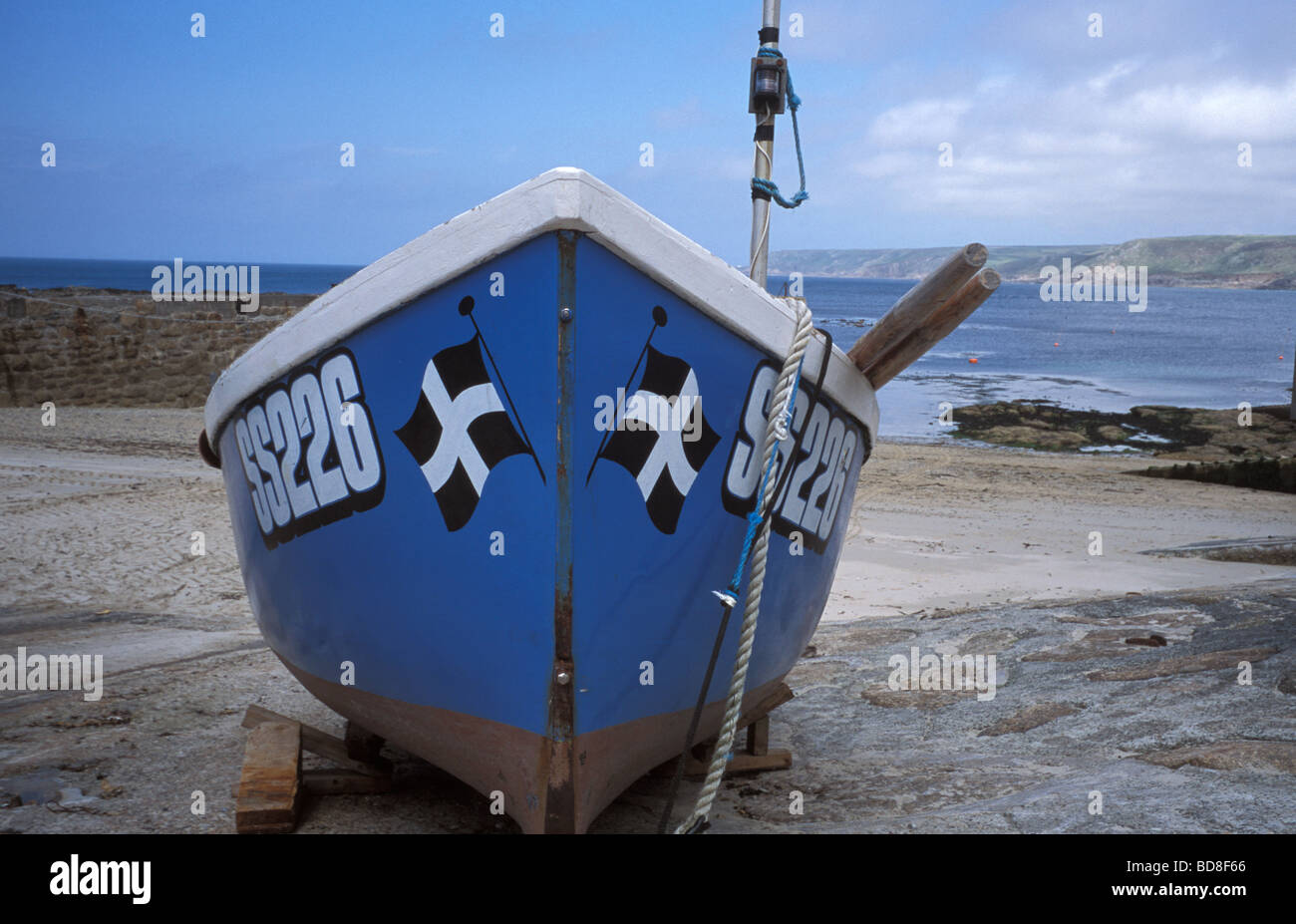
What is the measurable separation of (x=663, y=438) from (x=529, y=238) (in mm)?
588

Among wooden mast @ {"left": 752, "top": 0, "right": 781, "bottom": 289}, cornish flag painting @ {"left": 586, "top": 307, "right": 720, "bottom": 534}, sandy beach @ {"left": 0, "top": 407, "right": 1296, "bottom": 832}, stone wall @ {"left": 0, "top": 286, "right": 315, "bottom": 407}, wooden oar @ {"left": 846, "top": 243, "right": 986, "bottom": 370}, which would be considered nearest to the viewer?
cornish flag painting @ {"left": 586, "top": 307, "right": 720, "bottom": 534}

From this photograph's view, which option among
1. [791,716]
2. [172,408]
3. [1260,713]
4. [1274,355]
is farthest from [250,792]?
[1274,355]

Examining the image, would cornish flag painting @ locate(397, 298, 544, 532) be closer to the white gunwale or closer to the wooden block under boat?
the white gunwale

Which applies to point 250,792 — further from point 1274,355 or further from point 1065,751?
point 1274,355

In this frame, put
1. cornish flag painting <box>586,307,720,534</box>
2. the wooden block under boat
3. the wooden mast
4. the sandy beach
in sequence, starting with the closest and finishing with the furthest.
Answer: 1. cornish flag painting <box>586,307,720,534</box>
2. the wooden block under boat
3. the sandy beach
4. the wooden mast

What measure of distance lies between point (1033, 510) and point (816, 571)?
9.22 m

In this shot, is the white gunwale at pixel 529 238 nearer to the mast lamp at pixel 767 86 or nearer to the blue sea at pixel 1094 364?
the mast lamp at pixel 767 86

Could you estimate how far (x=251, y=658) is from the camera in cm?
556

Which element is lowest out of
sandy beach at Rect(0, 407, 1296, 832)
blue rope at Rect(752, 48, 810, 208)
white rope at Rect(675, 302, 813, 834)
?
sandy beach at Rect(0, 407, 1296, 832)

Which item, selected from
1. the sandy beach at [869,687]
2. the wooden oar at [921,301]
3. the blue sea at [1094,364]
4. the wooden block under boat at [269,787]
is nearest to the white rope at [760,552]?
the wooden oar at [921,301]

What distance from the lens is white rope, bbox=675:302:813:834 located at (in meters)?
2.79

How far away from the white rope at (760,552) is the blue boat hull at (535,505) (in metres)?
0.05

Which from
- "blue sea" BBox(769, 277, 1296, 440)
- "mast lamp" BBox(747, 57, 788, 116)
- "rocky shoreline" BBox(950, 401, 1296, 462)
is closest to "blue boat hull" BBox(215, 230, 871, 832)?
"mast lamp" BBox(747, 57, 788, 116)

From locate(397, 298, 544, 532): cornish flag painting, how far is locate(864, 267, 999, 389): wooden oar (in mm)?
1150
